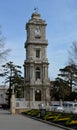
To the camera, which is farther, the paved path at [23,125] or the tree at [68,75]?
the tree at [68,75]

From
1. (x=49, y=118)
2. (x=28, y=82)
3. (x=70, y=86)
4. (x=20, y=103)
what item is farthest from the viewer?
(x=70, y=86)

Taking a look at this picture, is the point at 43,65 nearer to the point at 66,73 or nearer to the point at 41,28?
the point at 41,28

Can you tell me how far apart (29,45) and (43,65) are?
6.34 metres

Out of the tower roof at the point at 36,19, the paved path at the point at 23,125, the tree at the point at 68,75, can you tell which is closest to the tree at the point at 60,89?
the tree at the point at 68,75

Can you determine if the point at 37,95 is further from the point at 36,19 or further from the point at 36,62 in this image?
the point at 36,19

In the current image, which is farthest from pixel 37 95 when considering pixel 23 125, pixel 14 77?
pixel 23 125

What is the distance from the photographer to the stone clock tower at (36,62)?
98562mm

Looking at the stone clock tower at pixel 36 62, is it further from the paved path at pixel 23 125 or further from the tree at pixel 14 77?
the paved path at pixel 23 125

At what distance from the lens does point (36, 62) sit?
10019 centimetres

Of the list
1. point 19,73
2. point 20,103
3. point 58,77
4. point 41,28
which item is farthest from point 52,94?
point 20,103

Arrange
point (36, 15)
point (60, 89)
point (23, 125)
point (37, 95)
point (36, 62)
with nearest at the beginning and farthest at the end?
point (23, 125), point (37, 95), point (36, 62), point (36, 15), point (60, 89)

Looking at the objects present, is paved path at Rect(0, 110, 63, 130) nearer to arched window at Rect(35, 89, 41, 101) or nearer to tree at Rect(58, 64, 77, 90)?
arched window at Rect(35, 89, 41, 101)

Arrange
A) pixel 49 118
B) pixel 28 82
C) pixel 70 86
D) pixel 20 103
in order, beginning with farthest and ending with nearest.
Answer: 1. pixel 70 86
2. pixel 28 82
3. pixel 20 103
4. pixel 49 118

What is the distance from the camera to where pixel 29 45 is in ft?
331
